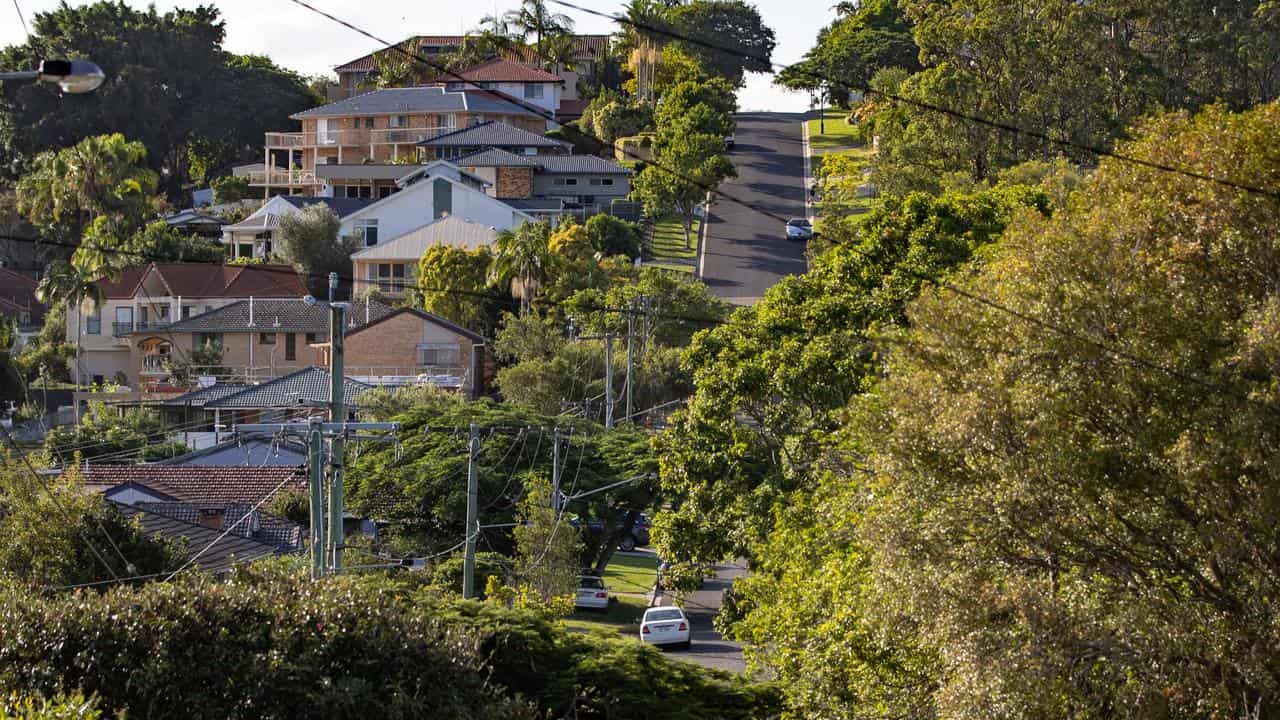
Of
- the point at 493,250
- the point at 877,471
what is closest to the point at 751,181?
the point at 493,250

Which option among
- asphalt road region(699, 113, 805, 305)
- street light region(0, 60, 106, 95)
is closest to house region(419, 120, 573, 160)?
asphalt road region(699, 113, 805, 305)

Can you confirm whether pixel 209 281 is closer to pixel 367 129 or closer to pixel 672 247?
pixel 672 247

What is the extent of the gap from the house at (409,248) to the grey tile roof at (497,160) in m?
13.8

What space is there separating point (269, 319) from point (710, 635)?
38426 millimetres

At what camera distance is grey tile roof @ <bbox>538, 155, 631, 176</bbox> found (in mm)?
97375

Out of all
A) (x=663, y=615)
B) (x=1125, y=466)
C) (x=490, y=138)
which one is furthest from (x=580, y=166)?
(x=1125, y=466)

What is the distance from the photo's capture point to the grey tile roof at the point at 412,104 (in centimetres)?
10962

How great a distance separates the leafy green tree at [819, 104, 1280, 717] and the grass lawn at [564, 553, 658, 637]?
70.4 feet

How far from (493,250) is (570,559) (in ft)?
133

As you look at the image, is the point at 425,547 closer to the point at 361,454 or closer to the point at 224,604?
the point at 361,454

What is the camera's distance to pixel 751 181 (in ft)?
336

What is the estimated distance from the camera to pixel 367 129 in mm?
110312

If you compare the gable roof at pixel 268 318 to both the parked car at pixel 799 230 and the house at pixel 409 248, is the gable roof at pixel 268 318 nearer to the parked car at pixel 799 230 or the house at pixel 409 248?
the house at pixel 409 248

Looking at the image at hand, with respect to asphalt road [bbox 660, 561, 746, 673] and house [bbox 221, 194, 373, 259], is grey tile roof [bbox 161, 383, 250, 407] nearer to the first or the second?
asphalt road [bbox 660, 561, 746, 673]
